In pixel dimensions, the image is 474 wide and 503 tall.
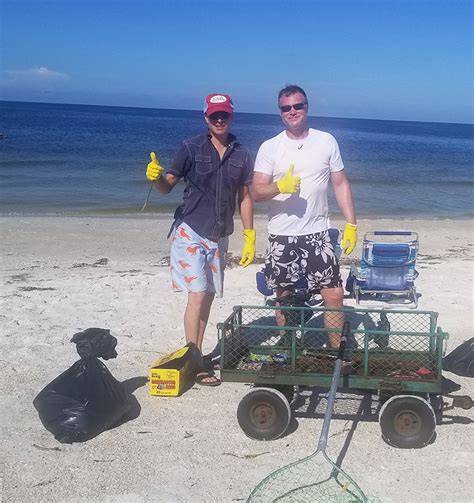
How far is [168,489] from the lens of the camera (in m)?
3.64

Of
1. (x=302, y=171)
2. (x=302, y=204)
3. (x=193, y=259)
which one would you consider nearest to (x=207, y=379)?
(x=193, y=259)

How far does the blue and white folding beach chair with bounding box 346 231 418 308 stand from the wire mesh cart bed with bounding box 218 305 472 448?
3.03 meters

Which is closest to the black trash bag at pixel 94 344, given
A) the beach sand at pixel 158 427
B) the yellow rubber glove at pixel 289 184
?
the beach sand at pixel 158 427

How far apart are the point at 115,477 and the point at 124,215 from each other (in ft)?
42.0

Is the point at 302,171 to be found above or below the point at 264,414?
above

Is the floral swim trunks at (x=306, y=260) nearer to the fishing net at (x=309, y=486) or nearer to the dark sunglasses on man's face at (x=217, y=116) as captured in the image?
the dark sunglasses on man's face at (x=217, y=116)

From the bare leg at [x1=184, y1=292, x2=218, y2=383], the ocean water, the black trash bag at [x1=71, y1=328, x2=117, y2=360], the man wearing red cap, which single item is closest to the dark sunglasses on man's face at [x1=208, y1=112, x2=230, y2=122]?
the man wearing red cap

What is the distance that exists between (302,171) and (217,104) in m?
0.76

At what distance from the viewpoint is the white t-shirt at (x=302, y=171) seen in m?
4.79

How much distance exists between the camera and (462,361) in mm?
5340

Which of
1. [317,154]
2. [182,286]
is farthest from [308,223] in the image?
[182,286]

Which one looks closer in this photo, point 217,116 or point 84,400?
point 84,400

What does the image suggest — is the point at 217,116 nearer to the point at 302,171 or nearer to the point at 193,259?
the point at 302,171

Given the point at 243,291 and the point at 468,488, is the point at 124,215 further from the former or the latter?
the point at 468,488
